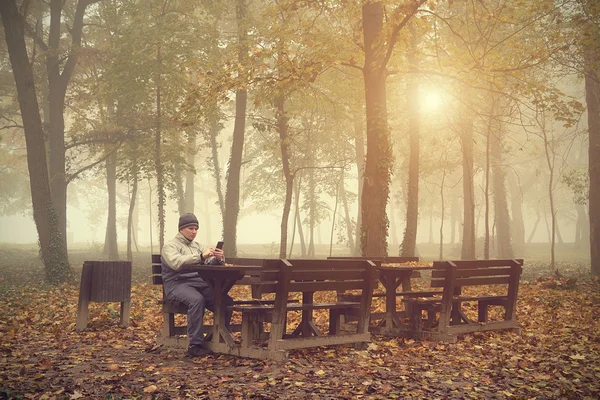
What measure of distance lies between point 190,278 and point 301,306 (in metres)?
1.43

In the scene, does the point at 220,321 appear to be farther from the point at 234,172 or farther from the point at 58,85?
the point at 58,85

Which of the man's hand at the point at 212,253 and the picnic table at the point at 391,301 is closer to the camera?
the man's hand at the point at 212,253

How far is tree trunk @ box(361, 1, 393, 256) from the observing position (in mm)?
14492

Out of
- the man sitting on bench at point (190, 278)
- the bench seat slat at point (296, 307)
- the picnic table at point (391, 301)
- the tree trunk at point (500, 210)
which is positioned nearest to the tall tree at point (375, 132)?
the picnic table at point (391, 301)

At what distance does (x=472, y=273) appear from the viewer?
9922mm

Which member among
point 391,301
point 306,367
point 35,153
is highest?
point 35,153

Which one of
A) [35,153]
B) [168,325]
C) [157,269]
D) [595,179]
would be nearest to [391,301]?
[168,325]

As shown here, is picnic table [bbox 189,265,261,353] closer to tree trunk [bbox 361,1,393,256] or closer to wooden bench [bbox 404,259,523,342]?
wooden bench [bbox 404,259,523,342]

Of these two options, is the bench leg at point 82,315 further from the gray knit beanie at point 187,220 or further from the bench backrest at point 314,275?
the bench backrest at point 314,275

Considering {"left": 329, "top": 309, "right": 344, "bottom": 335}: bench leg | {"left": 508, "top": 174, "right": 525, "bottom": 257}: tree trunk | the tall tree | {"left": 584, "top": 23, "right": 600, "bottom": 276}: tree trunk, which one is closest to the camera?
{"left": 329, "top": 309, "right": 344, "bottom": 335}: bench leg

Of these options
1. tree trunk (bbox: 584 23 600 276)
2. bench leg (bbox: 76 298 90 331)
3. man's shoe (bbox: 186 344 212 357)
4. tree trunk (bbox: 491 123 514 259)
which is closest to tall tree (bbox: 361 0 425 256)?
bench leg (bbox: 76 298 90 331)

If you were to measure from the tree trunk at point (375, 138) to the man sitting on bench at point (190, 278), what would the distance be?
22.2ft

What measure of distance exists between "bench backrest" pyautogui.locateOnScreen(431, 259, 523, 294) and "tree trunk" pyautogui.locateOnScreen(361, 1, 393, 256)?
13.3 feet

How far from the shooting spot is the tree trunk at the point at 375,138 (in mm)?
14492
